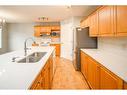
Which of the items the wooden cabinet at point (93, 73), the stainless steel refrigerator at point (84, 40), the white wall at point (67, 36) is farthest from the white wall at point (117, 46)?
the white wall at point (67, 36)

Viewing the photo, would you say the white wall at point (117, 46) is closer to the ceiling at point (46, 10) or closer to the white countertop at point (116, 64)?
the white countertop at point (116, 64)

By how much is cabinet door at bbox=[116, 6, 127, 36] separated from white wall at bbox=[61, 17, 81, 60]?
5379 millimetres

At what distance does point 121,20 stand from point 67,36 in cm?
674

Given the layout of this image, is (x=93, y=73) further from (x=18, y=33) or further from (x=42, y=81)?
(x=18, y=33)

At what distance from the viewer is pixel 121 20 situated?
237 cm

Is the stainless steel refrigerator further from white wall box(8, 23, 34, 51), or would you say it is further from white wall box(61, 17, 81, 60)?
white wall box(8, 23, 34, 51)

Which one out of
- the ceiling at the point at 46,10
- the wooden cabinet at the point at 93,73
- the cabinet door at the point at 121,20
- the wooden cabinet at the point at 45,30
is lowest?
the wooden cabinet at the point at 93,73

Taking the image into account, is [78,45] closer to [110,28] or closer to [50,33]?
[110,28]

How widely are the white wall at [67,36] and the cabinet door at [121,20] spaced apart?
538cm

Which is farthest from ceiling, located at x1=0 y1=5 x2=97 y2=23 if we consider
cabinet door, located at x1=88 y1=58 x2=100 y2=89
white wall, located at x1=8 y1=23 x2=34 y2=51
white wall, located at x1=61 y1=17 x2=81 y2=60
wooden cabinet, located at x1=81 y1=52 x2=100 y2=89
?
white wall, located at x1=8 y1=23 x2=34 y2=51

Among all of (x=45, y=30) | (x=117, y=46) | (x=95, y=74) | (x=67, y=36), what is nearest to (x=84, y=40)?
(x=117, y=46)

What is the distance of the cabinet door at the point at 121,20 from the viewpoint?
2.24m

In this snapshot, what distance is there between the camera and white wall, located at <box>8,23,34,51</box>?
1116cm
